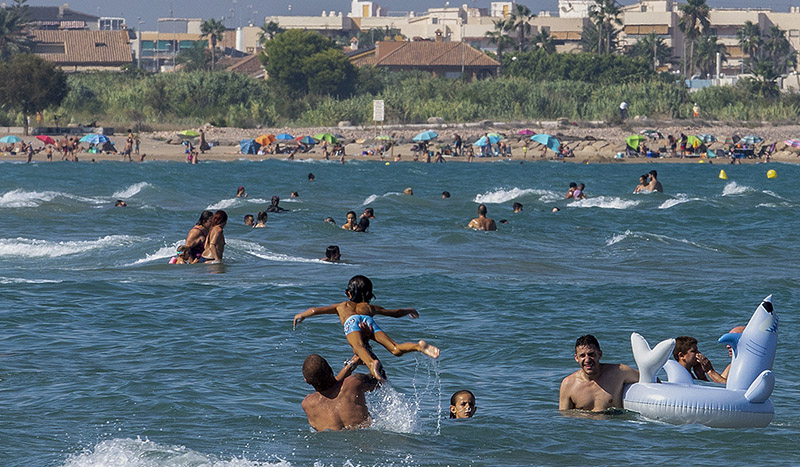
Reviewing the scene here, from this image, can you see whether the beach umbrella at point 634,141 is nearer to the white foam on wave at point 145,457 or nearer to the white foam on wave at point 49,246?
the white foam on wave at point 49,246

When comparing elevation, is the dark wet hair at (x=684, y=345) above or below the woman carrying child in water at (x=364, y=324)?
below

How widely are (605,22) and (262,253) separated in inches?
4443

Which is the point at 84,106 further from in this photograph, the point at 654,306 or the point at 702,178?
the point at 654,306

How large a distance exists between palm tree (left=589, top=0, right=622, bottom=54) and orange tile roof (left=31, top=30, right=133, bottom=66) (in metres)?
52.0

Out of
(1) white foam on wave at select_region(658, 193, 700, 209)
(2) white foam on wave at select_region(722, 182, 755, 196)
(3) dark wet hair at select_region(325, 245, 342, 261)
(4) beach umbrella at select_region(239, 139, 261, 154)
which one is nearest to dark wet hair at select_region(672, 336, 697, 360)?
(3) dark wet hair at select_region(325, 245, 342, 261)

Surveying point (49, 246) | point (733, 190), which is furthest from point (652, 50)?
point (49, 246)

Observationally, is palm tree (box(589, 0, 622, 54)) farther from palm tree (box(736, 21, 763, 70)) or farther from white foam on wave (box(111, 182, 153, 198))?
white foam on wave (box(111, 182, 153, 198))

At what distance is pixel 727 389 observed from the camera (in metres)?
9.60

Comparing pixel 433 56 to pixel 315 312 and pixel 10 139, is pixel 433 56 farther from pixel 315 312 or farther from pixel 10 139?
pixel 315 312

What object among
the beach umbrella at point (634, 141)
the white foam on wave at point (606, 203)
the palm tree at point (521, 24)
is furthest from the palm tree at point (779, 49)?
the white foam on wave at point (606, 203)

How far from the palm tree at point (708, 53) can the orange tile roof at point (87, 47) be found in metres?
64.0

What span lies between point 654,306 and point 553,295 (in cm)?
168

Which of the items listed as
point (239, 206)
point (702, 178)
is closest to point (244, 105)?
point (702, 178)

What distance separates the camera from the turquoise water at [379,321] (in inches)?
377
